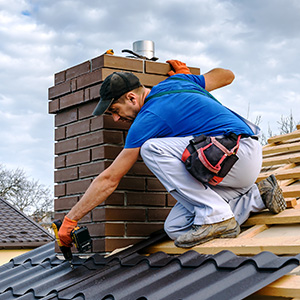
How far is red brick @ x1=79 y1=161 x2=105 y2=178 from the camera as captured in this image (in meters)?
4.36

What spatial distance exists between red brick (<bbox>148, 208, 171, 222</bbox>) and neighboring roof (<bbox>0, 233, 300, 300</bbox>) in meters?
0.21

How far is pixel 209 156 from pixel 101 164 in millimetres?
1263

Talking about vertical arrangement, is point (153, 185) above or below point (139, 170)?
below

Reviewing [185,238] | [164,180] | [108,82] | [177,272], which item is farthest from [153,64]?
[177,272]

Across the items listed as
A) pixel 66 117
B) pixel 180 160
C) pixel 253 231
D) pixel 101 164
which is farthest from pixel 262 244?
pixel 66 117

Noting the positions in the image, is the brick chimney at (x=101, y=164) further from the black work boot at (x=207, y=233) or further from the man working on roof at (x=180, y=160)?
the black work boot at (x=207, y=233)

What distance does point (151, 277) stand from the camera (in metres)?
3.15

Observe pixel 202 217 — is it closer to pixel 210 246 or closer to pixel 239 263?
pixel 210 246

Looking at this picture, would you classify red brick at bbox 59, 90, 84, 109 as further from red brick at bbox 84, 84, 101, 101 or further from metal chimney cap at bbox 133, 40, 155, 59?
metal chimney cap at bbox 133, 40, 155, 59

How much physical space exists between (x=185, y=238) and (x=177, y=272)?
18.5 inches

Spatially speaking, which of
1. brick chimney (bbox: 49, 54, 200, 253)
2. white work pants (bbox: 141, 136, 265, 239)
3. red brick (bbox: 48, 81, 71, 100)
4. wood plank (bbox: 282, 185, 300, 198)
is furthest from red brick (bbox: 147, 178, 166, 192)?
red brick (bbox: 48, 81, 71, 100)

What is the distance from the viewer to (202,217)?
353cm

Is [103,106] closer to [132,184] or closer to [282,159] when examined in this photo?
[132,184]

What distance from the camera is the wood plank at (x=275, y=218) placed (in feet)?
11.5
